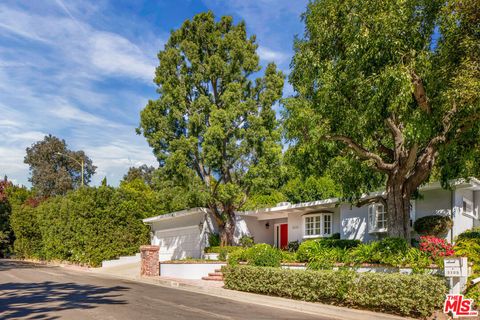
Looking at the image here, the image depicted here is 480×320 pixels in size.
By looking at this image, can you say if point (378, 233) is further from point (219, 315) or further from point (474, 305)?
point (219, 315)

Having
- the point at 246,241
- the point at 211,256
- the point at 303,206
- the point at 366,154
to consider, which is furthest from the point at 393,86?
the point at 211,256

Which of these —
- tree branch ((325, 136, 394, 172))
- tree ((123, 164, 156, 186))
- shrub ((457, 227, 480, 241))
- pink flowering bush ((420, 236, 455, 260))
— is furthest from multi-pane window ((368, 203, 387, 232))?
tree ((123, 164, 156, 186))

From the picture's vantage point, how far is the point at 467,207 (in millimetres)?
18453

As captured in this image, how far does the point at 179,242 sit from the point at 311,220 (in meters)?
9.98

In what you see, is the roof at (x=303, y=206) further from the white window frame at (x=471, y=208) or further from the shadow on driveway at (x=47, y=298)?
the shadow on driveway at (x=47, y=298)

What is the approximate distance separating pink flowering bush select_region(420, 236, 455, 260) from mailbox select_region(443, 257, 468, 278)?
6.12ft

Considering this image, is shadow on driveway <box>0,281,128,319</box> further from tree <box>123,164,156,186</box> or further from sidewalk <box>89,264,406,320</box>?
tree <box>123,164,156,186</box>

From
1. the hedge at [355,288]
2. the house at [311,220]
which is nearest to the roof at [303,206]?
the house at [311,220]

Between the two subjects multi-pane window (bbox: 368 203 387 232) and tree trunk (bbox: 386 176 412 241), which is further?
multi-pane window (bbox: 368 203 387 232)

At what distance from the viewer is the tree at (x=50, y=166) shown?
225ft

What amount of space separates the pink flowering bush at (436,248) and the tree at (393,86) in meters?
1.77

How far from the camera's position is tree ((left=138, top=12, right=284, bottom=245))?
75.3 feet

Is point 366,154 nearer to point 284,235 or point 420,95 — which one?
point 420,95

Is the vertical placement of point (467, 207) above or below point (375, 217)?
above
